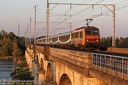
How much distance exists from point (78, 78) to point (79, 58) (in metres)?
1.76

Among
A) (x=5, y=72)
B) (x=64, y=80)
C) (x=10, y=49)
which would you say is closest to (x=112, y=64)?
(x=64, y=80)

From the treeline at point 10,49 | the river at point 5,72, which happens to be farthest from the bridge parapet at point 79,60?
the treeline at point 10,49

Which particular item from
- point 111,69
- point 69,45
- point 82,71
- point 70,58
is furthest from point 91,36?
point 111,69

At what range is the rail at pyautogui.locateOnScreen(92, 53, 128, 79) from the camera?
1026 centimetres

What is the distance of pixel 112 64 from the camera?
37.7 ft

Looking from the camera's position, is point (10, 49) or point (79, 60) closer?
point (79, 60)

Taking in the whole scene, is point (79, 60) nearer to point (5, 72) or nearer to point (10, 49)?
point (5, 72)

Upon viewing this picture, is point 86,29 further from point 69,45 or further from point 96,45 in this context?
point 69,45

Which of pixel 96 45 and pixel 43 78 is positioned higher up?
pixel 96 45

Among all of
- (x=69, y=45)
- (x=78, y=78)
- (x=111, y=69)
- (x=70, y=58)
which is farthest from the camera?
(x=69, y=45)

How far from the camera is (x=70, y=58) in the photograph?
2017cm

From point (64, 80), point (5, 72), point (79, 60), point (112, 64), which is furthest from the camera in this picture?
point (5, 72)

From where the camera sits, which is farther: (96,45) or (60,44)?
(60,44)

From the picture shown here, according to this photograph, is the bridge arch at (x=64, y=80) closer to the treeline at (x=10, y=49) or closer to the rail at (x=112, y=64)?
the rail at (x=112, y=64)
